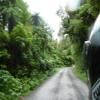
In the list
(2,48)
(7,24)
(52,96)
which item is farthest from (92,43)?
(7,24)

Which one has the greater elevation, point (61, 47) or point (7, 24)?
point (7, 24)

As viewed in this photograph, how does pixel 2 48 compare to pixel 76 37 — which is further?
pixel 76 37

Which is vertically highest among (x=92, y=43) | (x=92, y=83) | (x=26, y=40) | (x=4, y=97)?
(x=92, y=43)

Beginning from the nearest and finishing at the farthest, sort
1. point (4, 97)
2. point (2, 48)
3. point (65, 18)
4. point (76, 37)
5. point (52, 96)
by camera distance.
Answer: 1. point (4, 97)
2. point (52, 96)
3. point (2, 48)
4. point (76, 37)
5. point (65, 18)

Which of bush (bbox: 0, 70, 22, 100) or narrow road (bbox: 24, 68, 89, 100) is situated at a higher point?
bush (bbox: 0, 70, 22, 100)

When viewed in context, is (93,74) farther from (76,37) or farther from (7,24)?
(76,37)

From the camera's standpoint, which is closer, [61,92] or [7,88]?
[7,88]

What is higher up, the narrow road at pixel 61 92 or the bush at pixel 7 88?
the bush at pixel 7 88

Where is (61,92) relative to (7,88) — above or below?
below

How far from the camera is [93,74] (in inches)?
118

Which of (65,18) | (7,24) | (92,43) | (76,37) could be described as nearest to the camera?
(92,43)

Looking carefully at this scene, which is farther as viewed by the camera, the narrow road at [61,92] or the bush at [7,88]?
the narrow road at [61,92]

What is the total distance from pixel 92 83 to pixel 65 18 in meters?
27.8

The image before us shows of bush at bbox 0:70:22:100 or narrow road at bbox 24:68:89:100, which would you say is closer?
bush at bbox 0:70:22:100
